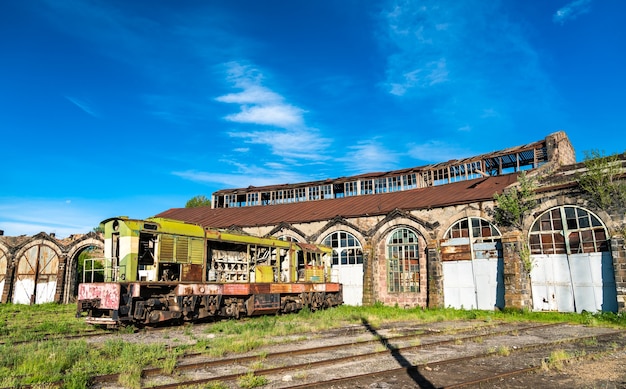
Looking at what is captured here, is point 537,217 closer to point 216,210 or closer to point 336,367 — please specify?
point 336,367

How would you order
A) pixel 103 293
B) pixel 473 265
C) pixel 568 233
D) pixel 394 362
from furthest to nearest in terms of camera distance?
pixel 473 265 < pixel 568 233 < pixel 103 293 < pixel 394 362

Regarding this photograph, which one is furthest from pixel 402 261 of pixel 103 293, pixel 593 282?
pixel 103 293

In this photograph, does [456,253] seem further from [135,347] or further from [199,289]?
[135,347]

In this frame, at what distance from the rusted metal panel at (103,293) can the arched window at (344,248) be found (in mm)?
14798

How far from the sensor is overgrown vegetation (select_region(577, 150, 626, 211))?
1726 cm

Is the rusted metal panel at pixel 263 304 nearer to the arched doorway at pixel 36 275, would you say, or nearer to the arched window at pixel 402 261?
the arched window at pixel 402 261

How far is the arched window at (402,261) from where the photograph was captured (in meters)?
23.1

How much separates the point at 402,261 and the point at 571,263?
8.04m

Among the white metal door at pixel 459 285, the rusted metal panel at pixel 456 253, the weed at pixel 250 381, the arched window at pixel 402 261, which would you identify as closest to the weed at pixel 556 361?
the weed at pixel 250 381

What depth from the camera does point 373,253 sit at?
24.2 meters

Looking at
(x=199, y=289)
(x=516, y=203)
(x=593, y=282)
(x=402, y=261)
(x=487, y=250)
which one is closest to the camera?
(x=199, y=289)

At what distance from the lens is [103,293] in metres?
12.9

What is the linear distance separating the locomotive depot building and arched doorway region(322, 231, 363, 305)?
60 mm

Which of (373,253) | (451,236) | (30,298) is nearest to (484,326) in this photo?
(451,236)
